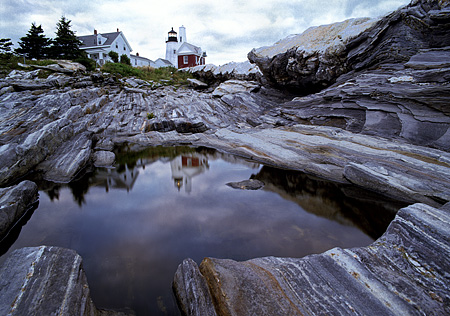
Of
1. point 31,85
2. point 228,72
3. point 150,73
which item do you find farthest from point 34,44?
point 228,72

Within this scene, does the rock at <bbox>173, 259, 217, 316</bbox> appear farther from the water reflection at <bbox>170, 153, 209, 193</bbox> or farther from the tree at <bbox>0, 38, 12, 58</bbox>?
the tree at <bbox>0, 38, 12, 58</bbox>

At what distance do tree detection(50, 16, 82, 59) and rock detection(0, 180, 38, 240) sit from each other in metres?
35.2

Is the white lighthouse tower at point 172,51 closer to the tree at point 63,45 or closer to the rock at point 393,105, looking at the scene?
the tree at point 63,45

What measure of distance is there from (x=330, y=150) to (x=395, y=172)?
3389mm

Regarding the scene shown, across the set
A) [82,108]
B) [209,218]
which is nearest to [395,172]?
[209,218]

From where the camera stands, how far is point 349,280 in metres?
4.25

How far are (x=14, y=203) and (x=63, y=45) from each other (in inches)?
1501

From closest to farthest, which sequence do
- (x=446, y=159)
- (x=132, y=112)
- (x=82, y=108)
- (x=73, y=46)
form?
1. (x=446, y=159)
2. (x=82, y=108)
3. (x=132, y=112)
4. (x=73, y=46)

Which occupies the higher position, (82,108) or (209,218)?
(82,108)

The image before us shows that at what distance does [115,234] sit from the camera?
7234 millimetres

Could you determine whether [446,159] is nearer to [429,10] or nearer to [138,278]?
[429,10]

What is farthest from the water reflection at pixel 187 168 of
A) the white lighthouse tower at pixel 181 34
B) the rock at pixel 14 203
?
the white lighthouse tower at pixel 181 34

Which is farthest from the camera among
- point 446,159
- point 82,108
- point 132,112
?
point 132,112

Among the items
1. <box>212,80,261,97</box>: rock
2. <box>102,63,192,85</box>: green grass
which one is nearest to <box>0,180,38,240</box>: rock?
<box>212,80,261,97</box>: rock
